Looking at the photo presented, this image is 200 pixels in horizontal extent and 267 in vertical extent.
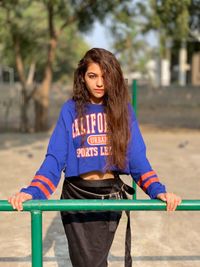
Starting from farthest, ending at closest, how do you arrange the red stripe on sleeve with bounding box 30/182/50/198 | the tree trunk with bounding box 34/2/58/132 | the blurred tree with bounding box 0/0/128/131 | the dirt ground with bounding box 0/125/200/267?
the tree trunk with bounding box 34/2/58/132 < the blurred tree with bounding box 0/0/128/131 < the dirt ground with bounding box 0/125/200/267 < the red stripe on sleeve with bounding box 30/182/50/198

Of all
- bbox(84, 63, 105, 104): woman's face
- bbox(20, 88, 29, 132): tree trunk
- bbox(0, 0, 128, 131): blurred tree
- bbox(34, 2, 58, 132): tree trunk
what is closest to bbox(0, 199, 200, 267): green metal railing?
bbox(84, 63, 105, 104): woman's face

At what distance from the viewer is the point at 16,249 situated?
11.4 feet

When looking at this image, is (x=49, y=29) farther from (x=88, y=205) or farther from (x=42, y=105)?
(x=88, y=205)

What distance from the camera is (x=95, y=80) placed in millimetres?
1849

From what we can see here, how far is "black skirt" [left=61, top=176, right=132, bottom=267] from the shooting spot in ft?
6.26

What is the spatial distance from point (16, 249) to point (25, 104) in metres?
9.12

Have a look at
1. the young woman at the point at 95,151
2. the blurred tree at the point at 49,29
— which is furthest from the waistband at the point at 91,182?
the blurred tree at the point at 49,29

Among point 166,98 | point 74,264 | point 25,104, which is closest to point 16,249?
point 74,264

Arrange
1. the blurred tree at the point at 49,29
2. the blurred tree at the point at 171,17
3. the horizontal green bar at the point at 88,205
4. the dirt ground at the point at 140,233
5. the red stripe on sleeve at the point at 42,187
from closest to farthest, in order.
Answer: the horizontal green bar at the point at 88,205 → the red stripe on sleeve at the point at 42,187 → the dirt ground at the point at 140,233 → the blurred tree at the point at 171,17 → the blurred tree at the point at 49,29

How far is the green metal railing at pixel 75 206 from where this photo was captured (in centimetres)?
152

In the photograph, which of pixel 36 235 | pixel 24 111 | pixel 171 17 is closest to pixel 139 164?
pixel 36 235

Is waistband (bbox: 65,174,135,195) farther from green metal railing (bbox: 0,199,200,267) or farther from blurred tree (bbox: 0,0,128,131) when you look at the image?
blurred tree (bbox: 0,0,128,131)

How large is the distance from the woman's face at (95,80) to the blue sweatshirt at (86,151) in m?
0.08

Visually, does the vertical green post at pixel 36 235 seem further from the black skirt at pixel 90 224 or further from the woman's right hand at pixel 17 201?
the black skirt at pixel 90 224
